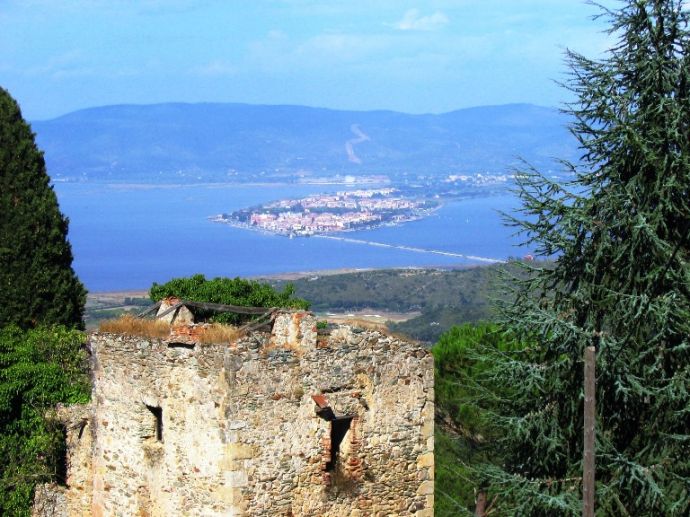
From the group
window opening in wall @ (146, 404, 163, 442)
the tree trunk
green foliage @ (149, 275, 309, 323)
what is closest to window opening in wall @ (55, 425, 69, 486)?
window opening in wall @ (146, 404, 163, 442)

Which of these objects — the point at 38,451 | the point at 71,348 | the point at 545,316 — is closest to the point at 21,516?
the point at 38,451

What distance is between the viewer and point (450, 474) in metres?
20.8

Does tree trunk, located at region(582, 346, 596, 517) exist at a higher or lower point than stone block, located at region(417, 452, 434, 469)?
higher

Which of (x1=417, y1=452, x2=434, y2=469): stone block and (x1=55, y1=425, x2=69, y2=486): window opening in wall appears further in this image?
(x1=55, y1=425, x2=69, y2=486): window opening in wall

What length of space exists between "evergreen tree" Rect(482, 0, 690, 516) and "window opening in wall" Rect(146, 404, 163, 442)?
147 inches

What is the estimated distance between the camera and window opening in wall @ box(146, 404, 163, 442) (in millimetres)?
13297

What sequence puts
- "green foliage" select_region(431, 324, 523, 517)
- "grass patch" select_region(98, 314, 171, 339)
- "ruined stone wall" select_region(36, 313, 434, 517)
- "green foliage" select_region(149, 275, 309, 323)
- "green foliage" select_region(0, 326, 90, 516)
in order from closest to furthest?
"ruined stone wall" select_region(36, 313, 434, 517) < "grass patch" select_region(98, 314, 171, 339) < "green foliage" select_region(0, 326, 90, 516) < "green foliage" select_region(431, 324, 523, 517) < "green foliage" select_region(149, 275, 309, 323)

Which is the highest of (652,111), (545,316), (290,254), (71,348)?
(652,111)

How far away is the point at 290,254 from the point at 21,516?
16274 cm

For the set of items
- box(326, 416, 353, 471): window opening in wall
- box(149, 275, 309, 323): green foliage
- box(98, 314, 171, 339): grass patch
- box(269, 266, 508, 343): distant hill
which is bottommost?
box(269, 266, 508, 343): distant hill

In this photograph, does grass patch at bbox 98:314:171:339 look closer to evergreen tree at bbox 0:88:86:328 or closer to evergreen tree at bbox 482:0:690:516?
evergreen tree at bbox 482:0:690:516

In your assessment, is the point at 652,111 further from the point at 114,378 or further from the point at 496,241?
the point at 496,241

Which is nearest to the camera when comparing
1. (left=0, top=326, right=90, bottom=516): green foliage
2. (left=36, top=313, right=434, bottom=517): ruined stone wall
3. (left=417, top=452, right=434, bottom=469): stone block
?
(left=36, top=313, right=434, bottom=517): ruined stone wall

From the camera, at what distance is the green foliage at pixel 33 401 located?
1692cm
